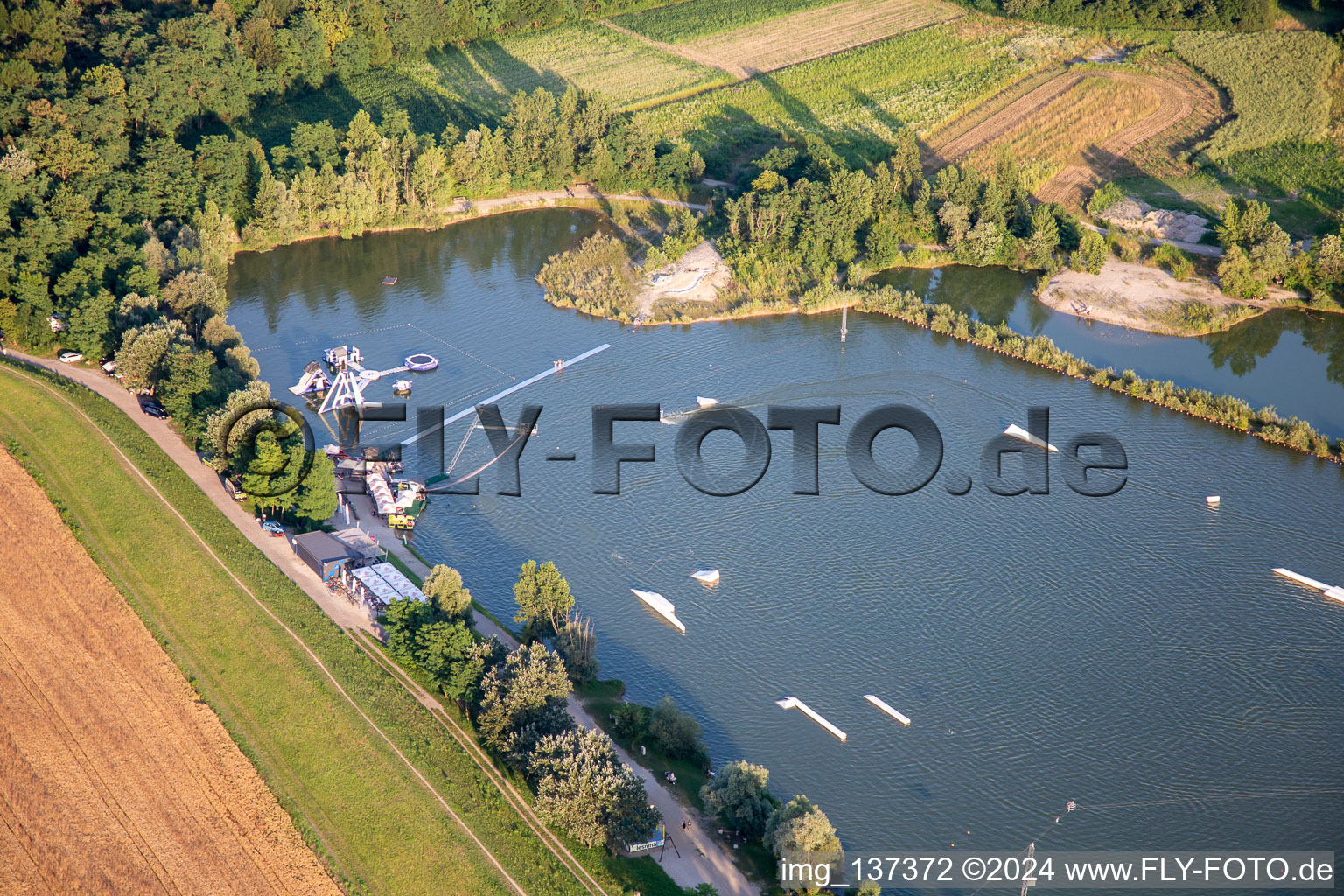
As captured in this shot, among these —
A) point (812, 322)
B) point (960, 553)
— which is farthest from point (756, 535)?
point (812, 322)

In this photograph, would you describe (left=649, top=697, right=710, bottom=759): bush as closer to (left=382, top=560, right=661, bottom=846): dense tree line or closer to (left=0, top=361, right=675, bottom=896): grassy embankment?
(left=382, top=560, right=661, bottom=846): dense tree line

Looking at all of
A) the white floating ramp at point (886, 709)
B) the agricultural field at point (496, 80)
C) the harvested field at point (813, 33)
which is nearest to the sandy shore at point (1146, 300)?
the white floating ramp at point (886, 709)

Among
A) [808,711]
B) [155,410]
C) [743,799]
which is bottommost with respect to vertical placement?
[808,711]

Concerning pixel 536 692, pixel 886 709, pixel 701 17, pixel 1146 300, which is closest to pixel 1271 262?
pixel 1146 300

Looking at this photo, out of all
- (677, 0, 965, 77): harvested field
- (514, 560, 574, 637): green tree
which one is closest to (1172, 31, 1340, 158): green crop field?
(677, 0, 965, 77): harvested field

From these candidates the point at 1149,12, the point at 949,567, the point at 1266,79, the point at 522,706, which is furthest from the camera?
the point at 1149,12

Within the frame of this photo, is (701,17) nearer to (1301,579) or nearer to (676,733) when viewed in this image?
(1301,579)

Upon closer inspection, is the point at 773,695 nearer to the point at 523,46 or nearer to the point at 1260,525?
the point at 1260,525
